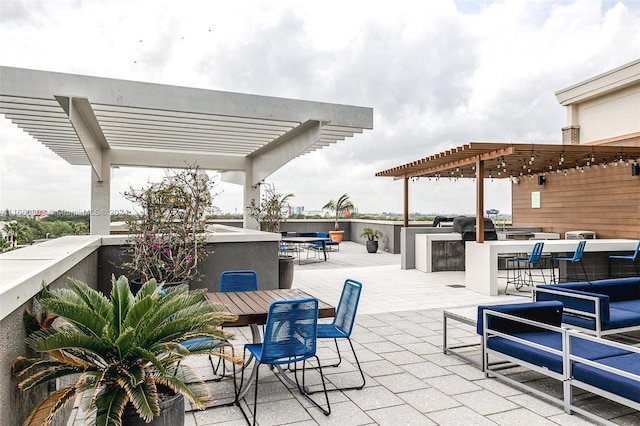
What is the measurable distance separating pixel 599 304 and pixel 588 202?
8.10 meters

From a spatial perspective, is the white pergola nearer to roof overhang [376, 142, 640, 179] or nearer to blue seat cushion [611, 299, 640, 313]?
roof overhang [376, 142, 640, 179]

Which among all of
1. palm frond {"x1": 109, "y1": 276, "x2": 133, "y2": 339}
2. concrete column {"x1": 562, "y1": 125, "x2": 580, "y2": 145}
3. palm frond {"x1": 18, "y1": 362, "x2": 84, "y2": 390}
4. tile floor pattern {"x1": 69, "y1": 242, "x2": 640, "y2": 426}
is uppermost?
concrete column {"x1": 562, "y1": 125, "x2": 580, "y2": 145}

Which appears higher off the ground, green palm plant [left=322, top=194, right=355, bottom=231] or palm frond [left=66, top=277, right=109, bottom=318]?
green palm plant [left=322, top=194, right=355, bottom=231]

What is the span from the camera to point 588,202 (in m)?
11.3

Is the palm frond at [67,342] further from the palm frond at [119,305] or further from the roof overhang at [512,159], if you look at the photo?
the roof overhang at [512,159]

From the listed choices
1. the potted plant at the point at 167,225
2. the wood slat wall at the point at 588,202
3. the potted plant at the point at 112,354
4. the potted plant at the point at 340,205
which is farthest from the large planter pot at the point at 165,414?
the potted plant at the point at 340,205

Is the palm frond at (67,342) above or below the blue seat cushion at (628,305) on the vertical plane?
above

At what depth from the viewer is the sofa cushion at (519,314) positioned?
403 cm

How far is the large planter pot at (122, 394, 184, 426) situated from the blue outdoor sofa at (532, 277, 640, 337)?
13.0 ft

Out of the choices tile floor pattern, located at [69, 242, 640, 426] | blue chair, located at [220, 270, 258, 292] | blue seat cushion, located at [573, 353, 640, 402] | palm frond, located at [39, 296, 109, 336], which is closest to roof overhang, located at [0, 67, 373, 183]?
blue chair, located at [220, 270, 258, 292]

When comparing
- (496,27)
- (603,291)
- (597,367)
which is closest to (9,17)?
(597,367)

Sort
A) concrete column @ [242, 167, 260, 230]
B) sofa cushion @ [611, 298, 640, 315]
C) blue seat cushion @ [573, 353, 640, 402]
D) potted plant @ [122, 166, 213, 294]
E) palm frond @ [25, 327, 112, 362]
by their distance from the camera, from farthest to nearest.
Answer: concrete column @ [242, 167, 260, 230]
potted plant @ [122, 166, 213, 294]
sofa cushion @ [611, 298, 640, 315]
blue seat cushion @ [573, 353, 640, 402]
palm frond @ [25, 327, 112, 362]

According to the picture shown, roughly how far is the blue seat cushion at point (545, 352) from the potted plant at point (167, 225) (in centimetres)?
388

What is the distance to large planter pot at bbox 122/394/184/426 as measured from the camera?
2.26 meters
